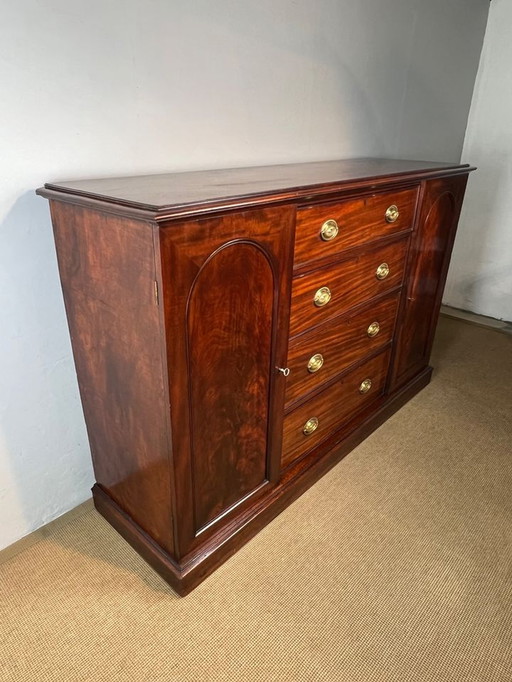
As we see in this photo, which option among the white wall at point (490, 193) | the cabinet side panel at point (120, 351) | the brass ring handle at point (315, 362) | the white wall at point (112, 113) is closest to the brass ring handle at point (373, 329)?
the brass ring handle at point (315, 362)

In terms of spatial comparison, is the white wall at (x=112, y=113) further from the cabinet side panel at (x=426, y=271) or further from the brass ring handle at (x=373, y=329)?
the brass ring handle at (x=373, y=329)

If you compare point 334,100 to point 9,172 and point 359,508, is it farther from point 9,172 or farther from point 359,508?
point 359,508

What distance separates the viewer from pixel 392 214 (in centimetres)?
154

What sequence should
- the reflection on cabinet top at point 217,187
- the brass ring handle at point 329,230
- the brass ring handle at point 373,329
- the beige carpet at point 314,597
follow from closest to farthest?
1. the reflection on cabinet top at point 217,187
2. the beige carpet at point 314,597
3. the brass ring handle at point 329,230
4. the brass ring handle at point 373,329

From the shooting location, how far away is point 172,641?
117 cm

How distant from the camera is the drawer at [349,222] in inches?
48.1

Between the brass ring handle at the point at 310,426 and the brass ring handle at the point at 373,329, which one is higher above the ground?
the brass ring handle at the point at 373,329

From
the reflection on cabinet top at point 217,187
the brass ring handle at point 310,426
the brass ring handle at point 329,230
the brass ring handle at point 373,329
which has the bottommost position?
the brass ring handle at point 310,426

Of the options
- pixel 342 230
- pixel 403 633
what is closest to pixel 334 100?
pixel 342 230

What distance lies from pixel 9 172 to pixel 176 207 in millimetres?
510

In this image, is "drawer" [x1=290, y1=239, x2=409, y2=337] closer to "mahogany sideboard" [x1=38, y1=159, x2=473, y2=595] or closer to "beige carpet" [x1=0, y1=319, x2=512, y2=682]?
"mahogany sideboard" [x1=38, y1=159, x2=473, y2=595]

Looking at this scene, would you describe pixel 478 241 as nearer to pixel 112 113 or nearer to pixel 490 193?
pixel 490 193

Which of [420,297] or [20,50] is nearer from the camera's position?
[20,50]

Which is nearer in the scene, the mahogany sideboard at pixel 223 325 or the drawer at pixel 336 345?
the mahogany sideboard at pixel 223 325
